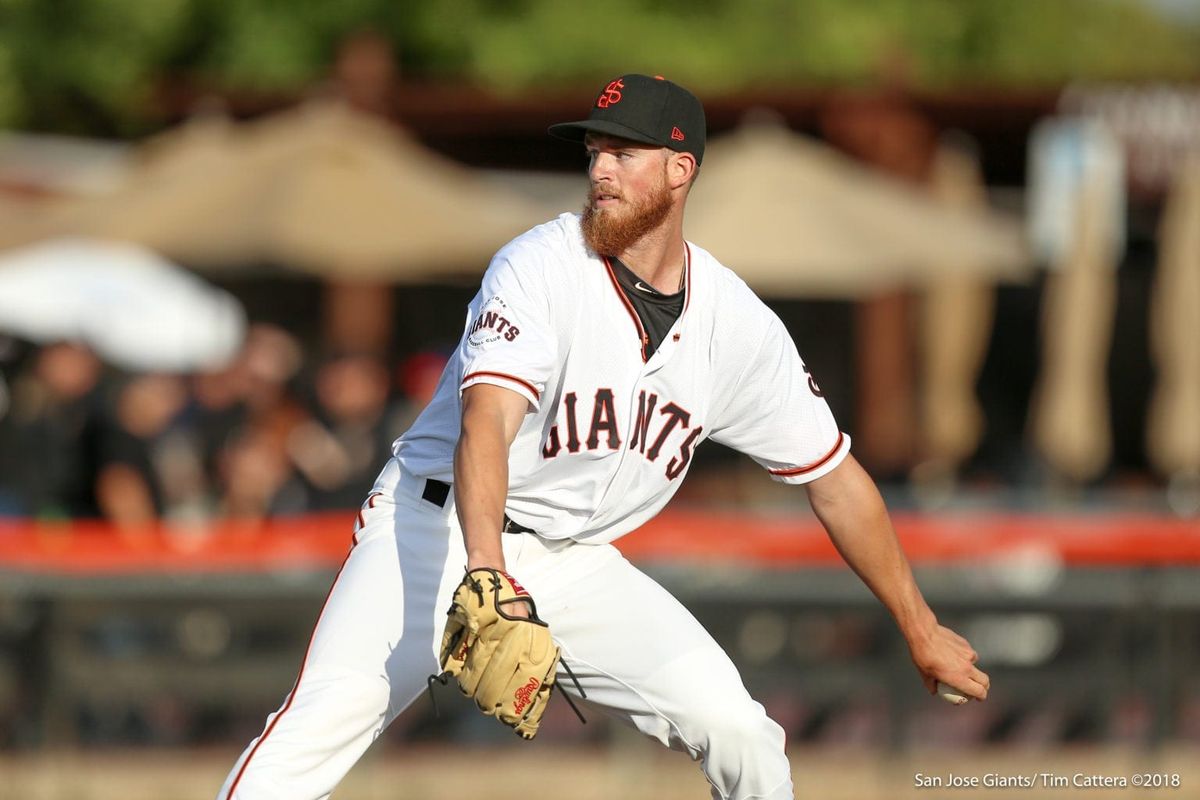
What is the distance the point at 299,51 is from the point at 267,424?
12276mm

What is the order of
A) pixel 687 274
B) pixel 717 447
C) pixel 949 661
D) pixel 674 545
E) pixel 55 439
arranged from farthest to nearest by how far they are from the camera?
pixel 717 447 → pixel 55 439 → pixel 674 545 → pixel 949 661 → pixel 687 274

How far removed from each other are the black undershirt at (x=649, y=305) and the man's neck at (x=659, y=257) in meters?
0.02

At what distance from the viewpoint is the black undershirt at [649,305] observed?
531 cm

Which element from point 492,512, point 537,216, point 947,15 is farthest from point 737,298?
point 947,15

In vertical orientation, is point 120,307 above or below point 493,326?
below

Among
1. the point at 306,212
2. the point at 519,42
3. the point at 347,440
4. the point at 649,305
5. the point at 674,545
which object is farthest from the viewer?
the point at 519,42

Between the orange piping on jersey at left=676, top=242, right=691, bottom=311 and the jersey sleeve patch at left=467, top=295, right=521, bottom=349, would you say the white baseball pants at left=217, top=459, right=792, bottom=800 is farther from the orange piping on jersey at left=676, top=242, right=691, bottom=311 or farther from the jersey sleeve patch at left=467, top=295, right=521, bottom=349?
the orange piping on jersey at left=676, top=242, right=691, bottom=311

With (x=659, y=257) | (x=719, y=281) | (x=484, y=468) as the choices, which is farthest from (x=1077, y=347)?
(x=484, y=468)

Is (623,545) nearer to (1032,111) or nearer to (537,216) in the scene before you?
(537,216)

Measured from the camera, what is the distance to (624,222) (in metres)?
5.22

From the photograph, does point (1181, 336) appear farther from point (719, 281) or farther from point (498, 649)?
point (498, 649)

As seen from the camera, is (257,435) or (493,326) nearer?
(493,326)

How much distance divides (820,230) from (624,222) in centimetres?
734

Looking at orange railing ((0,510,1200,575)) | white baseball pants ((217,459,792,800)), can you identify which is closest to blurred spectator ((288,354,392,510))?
orange railing ((0,510,1200,575))
